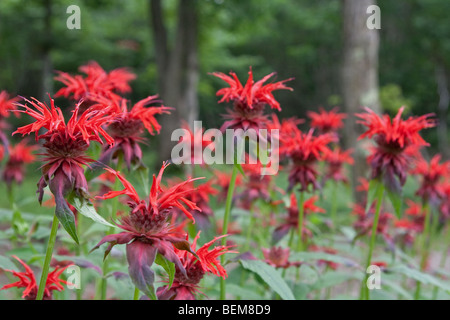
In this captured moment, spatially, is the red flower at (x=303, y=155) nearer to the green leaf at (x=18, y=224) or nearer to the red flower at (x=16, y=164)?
the green leaf at (x=18, y=224)

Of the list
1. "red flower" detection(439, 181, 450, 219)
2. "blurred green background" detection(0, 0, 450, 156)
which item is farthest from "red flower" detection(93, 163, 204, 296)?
"blurred green background" detection(0, 0, 450, 156)

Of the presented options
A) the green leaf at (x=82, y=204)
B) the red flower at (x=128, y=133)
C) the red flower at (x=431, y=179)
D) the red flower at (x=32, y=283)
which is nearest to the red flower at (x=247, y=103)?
the red flower at (x=128, y=133)

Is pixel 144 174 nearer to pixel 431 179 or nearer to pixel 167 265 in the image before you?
pixel 167 265

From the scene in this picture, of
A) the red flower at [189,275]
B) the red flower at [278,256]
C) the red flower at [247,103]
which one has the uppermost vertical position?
the red flower at [247,103]

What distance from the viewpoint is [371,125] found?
1694mm

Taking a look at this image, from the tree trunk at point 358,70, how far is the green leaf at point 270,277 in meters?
3.37

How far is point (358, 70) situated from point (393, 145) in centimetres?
319

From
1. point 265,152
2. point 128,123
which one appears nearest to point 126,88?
point 128,123

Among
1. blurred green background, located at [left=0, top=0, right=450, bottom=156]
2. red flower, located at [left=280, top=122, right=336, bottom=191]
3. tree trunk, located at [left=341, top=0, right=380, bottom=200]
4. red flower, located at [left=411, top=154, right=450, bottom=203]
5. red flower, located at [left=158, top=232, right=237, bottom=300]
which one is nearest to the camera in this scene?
red flower, located at [left=158, top=232, right=237, bottom=300]

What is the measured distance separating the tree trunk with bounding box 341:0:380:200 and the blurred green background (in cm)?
312

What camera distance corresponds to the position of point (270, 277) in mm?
1365

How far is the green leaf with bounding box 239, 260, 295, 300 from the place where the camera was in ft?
4.29

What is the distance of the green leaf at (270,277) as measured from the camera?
1.31 metres

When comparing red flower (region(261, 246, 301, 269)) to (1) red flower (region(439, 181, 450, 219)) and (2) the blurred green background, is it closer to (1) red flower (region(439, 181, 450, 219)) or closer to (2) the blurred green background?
(1) red flower (region(439, 181, 450, 219))
